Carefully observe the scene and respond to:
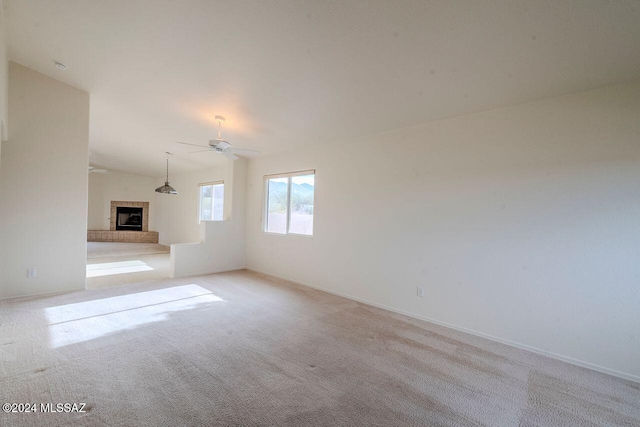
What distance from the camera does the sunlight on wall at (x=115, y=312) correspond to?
288cm

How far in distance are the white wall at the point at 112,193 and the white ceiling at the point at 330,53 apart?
288 inches

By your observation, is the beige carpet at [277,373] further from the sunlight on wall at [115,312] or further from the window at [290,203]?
the window at [290,203]

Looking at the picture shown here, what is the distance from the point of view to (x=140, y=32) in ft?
8.83

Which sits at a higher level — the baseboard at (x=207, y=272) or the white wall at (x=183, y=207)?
the white wall at (x=183, y=207)

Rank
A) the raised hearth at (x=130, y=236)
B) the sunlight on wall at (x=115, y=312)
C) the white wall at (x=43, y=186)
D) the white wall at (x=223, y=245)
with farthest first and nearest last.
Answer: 1. the raised hearth at (x=130, y=236)
2. the white wall at (x=223, y=245)
3. the white wall at (x=43, y=186)
4. the sunlight on wall at (x=115, y=312)

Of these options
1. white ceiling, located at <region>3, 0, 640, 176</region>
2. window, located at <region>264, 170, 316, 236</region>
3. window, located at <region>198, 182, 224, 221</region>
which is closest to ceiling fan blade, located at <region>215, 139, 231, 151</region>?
white ceiling, located at <region>3, 0, 640, 176</region>

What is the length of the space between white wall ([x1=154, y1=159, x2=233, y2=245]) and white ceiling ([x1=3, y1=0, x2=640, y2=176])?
335cm

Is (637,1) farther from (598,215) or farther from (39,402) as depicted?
(39,402)

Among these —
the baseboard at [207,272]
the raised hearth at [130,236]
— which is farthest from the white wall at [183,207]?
the baseboard at [207,272]

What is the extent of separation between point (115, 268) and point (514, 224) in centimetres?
733

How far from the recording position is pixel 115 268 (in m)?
5.97

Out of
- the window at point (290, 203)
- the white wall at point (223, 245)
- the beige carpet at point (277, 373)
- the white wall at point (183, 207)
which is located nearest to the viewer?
the beige carpet at point (277, 373)

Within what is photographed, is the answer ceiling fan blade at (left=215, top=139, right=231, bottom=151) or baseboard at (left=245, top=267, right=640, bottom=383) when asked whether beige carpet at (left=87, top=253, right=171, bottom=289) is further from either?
baseboard at (left=245, top=267, right=640, bottom=383)

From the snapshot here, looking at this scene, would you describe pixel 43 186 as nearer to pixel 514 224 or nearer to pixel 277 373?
pixel 277 373
